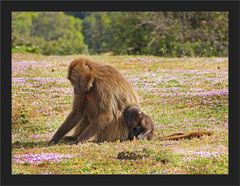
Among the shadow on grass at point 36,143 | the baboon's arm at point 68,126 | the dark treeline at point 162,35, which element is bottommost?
the shadow on grass at point 36,143

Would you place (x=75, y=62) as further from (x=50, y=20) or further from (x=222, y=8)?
(x=50, y=20)

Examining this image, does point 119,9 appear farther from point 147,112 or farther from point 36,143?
point 147,112

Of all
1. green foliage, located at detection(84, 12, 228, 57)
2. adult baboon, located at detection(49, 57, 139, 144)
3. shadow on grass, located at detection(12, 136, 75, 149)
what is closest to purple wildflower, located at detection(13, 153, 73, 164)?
shadow on grass, located at detection(12, 136, 75, 149)

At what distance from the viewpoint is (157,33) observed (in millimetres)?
24922

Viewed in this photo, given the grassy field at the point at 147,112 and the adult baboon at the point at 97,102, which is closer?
the grassy field at the point at 147,112

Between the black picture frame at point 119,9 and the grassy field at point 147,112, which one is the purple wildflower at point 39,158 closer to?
the grassy field at point 147,112

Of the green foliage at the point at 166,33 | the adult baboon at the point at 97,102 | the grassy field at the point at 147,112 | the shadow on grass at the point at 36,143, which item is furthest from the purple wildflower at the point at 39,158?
the green foliage at the point at 166,33

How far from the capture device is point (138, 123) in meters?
10.5

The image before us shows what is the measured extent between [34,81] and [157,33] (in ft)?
39.4

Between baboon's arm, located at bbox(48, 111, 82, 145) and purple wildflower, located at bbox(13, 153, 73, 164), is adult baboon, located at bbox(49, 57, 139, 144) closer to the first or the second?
baboon's arm, located at bbox(48, 111, 82, 145)

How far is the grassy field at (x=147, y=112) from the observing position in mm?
9047

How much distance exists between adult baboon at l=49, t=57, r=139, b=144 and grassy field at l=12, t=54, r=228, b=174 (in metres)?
0.28

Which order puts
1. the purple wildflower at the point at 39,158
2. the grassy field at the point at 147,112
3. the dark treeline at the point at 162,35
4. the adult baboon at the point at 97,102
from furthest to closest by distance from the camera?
the dark treeline at the point at 162,35, the adult baboon at the point at 97,102, the purple wildflower at the point at 39,158, the grassy field at the point at 147,112

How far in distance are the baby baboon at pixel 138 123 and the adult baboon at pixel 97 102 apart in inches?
4.0
